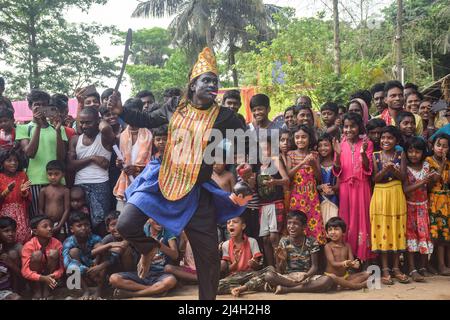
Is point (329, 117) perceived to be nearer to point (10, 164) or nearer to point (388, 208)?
point (388, 208)

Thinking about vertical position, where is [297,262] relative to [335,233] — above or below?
below

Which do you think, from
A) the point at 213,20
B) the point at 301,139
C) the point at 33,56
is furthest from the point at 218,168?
the point at 213,20

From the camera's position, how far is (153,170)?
3.73m

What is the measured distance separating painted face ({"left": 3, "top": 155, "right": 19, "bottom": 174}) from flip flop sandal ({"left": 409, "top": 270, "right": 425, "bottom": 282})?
13.8 feet

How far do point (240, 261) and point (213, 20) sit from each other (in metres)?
18.4

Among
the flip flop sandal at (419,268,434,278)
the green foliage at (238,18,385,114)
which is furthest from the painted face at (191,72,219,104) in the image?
the green foliage at (238,18,385,114)

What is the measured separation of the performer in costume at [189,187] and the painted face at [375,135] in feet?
6.96

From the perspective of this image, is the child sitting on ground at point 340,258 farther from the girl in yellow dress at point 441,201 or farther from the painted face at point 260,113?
the painted face at point 260,113

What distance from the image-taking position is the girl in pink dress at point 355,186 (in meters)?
5.46

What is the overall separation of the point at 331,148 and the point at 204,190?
2280 mm

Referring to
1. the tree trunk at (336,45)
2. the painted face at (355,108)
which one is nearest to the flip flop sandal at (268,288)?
the painted face at (355,108)

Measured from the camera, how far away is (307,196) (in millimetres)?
5477
